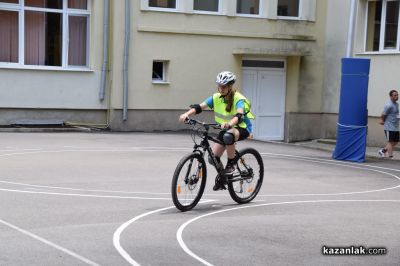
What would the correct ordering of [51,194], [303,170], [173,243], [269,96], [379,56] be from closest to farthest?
[173,243] → [51,194] → [303,170] → [379,56] → [269,96]

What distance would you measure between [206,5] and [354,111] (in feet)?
26.5

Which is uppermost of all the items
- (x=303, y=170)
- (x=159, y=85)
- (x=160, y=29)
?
(x=160, y=29)

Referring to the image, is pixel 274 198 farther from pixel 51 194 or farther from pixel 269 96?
pixel 269 96

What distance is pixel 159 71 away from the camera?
2488 centimetres

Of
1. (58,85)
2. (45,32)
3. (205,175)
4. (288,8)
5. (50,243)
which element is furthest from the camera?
(288,8)

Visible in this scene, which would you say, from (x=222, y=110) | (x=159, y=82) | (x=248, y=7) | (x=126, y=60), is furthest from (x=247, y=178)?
(x=248, y=7)

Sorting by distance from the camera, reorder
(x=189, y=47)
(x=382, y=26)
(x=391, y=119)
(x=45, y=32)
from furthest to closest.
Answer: (x=189, y=47)
(x=382, y=26)
(x=45, y=32)
(x=391, y=119)

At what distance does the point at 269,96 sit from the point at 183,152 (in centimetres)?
906

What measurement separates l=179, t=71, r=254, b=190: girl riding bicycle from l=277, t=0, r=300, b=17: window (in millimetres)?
16486

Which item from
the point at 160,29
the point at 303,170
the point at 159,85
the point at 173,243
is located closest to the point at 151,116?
the point at 159,85

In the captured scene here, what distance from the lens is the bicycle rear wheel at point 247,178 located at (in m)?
10.8

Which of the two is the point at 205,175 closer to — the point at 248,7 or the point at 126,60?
the point at 126,60

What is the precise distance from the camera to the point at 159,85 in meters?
24.5

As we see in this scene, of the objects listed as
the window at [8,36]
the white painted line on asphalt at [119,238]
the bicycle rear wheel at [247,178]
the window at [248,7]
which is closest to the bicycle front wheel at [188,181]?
the white painted line on asphalt at [119,238]
